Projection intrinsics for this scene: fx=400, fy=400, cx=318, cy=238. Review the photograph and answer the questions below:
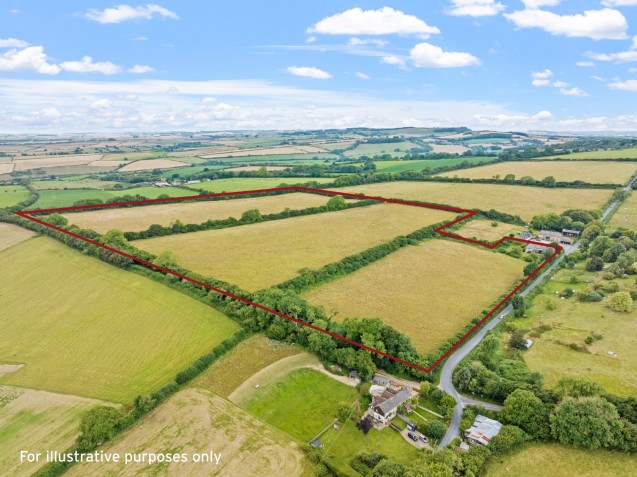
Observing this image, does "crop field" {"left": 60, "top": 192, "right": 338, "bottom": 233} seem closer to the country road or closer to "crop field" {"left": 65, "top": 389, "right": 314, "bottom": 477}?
"crop field" {"left": 65, "top": 389, "right": 314, "bottom": 477}

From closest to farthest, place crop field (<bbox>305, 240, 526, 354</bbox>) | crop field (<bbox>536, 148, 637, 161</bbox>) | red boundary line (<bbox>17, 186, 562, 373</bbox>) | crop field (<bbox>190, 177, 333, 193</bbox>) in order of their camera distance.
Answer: red boundary line (<bbox>17, 186, 562, 373</bbox>)
crop field (<bbox>305, 240, 526, 354</bbox>)
crop field (<bbox>190, 177, 333, 193</bbox>)
crop field (<bbox>536, 148, 637, 161</bbox>)

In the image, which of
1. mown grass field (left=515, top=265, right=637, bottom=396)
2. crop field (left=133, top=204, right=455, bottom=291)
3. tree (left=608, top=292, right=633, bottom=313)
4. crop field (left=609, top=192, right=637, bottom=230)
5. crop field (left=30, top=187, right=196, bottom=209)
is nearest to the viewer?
mown grass field (left=515, top=265, right=637, bottom=396)

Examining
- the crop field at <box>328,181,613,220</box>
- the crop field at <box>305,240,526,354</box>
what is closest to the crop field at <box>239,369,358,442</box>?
the crop field at <box>305,240,526,354</box>

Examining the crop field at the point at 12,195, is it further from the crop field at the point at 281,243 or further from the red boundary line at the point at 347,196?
the crop field at the point at 281,243

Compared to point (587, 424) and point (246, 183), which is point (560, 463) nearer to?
point (587, 424)

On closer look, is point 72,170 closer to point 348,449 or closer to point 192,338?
point 192,338

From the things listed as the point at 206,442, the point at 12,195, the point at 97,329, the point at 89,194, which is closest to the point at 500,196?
the point at 97,329

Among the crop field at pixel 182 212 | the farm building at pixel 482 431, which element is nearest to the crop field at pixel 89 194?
the crop field at pixel 182 212

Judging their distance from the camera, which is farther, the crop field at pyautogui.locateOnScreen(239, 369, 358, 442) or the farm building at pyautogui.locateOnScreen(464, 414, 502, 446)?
the crop field at pyautogui.locateOnScreen(239, 369, 358, 442)
